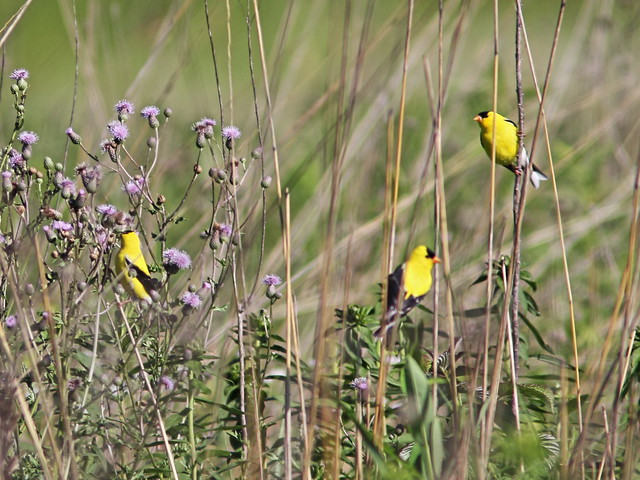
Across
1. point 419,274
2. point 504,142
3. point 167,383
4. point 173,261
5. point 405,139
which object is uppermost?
point 405,139

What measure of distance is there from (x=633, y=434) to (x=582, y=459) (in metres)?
0.10

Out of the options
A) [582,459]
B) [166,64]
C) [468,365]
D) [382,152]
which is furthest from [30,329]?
[166,64]

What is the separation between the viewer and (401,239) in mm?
3119

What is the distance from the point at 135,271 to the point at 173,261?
0.13m

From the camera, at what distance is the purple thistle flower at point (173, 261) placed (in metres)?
1.60

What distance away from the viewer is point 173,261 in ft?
5.25

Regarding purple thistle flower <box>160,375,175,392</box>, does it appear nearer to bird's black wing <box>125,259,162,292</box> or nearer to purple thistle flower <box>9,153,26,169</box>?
bird's black wing <box>125,259,162,292</box>

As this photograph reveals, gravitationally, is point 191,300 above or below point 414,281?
below

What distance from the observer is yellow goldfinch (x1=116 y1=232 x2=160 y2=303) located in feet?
5.45

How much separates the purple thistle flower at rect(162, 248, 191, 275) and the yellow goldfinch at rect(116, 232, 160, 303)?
5 cm

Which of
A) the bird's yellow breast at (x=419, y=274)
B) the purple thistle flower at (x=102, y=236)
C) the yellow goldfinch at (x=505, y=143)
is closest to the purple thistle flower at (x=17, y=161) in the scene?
the purple thistle flower at (x=102, y=236)

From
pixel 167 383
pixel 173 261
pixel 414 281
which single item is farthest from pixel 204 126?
pixel 414 281

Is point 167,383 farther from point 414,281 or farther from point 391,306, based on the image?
point 414,281

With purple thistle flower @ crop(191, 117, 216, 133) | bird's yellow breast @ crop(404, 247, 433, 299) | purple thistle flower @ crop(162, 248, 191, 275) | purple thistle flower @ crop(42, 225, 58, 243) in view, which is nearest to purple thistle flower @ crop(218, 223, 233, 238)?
purple thistle flower @ crop(162, 248, 191, 275)
